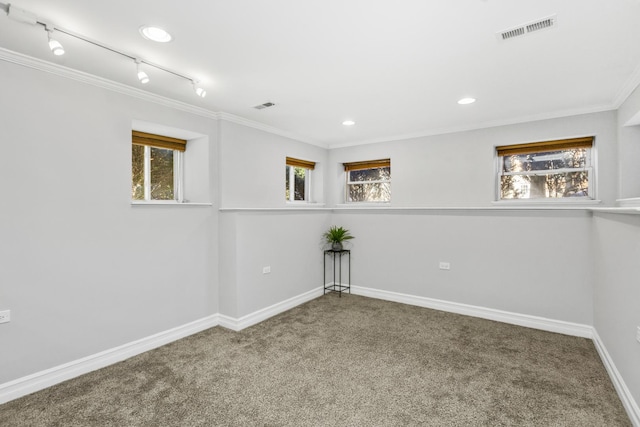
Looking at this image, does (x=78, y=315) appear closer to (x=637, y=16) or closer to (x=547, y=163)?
(x=637, y=16)

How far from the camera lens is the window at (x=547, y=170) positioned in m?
3.49

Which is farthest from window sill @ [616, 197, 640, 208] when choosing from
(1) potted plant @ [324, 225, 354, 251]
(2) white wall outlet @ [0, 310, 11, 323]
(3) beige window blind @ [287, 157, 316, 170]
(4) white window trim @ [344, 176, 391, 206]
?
→ (2) white wall outlet @ [0, 310, 11, 323]

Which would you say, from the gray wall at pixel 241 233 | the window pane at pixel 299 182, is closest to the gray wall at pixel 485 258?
the gray wall at pixel 241 233

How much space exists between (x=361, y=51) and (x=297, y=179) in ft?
9.99

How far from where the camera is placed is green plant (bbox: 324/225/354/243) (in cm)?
473

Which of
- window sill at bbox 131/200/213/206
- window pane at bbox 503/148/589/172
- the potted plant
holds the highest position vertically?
window pane at bbox 503/148/589/172

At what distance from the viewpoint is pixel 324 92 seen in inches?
115

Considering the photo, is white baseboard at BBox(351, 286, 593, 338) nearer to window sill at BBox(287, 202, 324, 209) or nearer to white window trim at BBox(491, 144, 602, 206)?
white window trim at BBox(491, 144, 602, 206)

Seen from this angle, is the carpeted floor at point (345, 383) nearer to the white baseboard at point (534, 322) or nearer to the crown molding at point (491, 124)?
the white baseboard at point (534, 322)

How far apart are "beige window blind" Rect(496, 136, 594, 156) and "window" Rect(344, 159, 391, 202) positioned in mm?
1572

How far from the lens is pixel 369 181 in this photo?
506cm

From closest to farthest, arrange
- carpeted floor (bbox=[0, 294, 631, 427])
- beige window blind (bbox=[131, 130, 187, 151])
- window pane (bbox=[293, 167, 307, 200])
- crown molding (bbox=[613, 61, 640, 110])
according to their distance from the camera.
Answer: carpeted floor (bbox=[0, 294, 631, 427]) → crown molding (bbox=[613, 61, 640, 110]) → beige window blind (bbox=[131, 130, 187, 151]) → window pane (bbox=[293, 167, 307, 200])

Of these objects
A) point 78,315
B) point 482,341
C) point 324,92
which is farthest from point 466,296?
point 78,315

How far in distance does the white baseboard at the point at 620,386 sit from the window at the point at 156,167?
4.21 meters
